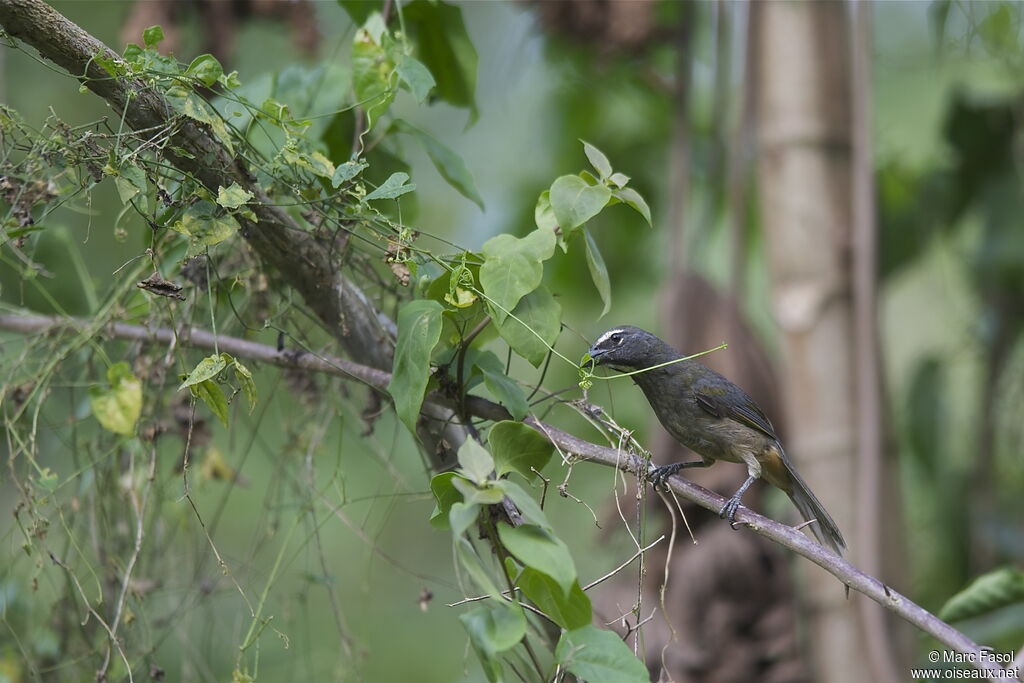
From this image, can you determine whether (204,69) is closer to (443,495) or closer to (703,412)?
(443,495)

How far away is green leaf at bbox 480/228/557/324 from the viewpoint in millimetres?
1534

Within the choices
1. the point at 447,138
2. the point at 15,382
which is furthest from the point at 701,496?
the point at 447,138

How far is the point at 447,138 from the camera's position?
5.93m

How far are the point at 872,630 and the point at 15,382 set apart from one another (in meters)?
2.61

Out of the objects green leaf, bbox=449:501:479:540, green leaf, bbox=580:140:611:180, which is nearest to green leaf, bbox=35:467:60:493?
green leaf, bbox=449:501:479:540

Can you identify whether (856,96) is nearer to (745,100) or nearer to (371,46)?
(745,100)

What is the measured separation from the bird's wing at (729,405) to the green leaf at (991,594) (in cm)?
73

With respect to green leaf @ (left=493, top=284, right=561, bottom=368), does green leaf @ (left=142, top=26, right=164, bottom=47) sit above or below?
above

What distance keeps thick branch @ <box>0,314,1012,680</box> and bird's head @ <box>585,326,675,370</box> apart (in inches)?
30.3

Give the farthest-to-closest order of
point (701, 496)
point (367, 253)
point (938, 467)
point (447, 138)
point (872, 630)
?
point (447, 138)
point (938, 467)
point (872, 630)
point (367, 253)
point (701, 496)

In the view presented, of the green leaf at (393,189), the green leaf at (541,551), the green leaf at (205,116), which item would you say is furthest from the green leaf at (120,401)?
the green leaf at (541,551)

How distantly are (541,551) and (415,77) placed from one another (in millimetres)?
1044

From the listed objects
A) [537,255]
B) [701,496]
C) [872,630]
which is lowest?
[872,630]

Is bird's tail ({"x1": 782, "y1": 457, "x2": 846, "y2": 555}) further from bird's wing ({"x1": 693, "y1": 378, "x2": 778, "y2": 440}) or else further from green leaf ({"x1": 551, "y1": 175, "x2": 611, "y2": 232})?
green leaf ({"x1": 551, "y1": 175, "x2": 611, "y2": 232})
